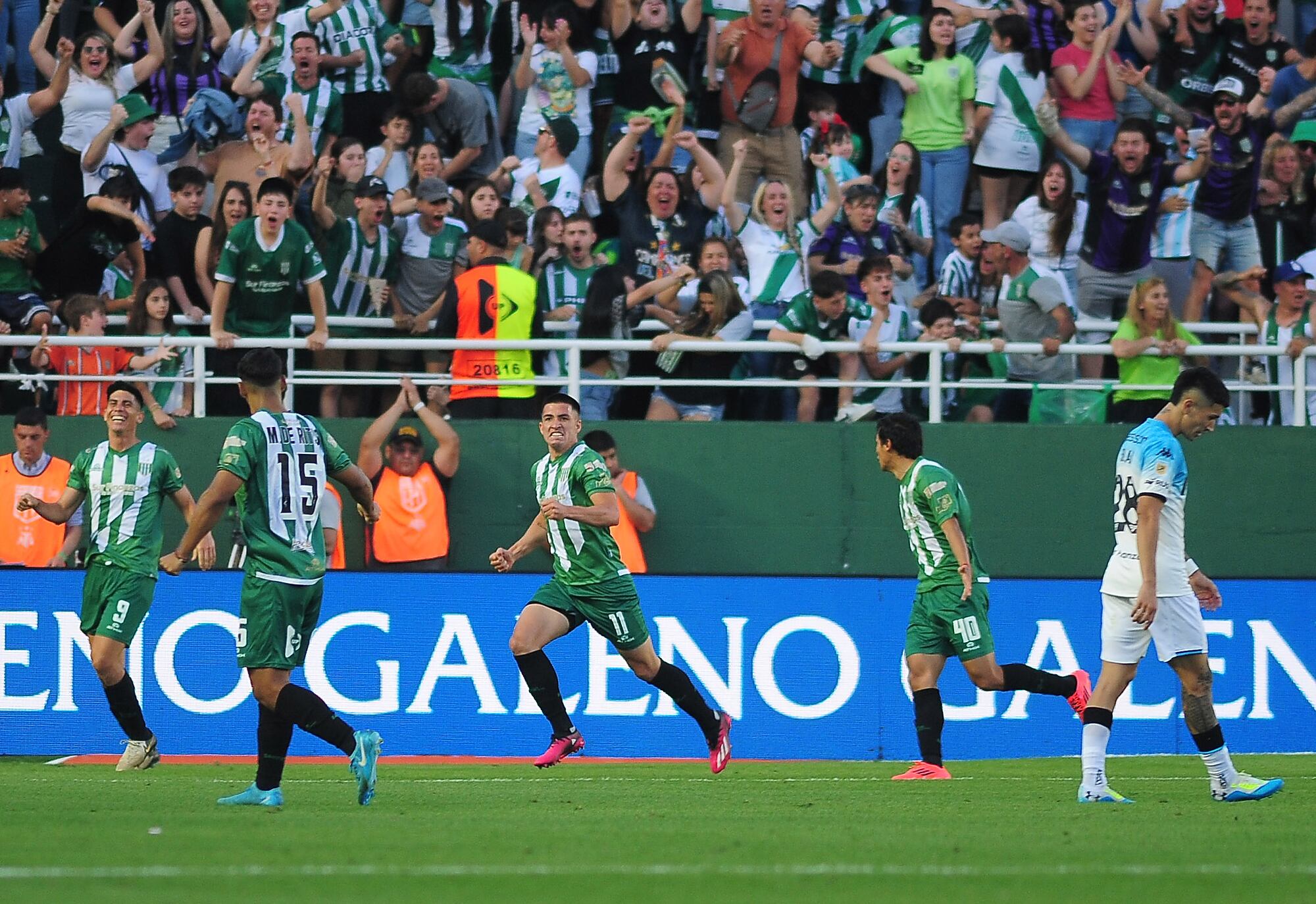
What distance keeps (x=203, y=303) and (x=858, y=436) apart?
18.2ft

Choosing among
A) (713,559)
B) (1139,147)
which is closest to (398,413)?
(713,559)

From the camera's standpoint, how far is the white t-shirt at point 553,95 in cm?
1633

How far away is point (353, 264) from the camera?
584 inches

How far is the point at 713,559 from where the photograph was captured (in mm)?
14992

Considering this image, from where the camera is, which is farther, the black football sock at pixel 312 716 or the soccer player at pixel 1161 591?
the soccer player at pixel 1161 591

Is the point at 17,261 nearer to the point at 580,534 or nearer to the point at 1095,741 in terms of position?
the point at 580,534

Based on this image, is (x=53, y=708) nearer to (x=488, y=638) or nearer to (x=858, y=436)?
(x=488, y=638)

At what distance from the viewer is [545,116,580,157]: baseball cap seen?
1579 cm

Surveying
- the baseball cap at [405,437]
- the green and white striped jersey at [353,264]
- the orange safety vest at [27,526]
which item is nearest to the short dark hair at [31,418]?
the orange safety vest at [27,526]

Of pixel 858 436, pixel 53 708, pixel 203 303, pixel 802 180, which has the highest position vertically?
pixel 802 180

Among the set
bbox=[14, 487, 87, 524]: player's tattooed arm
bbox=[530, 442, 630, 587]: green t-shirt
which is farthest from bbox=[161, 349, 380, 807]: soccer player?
bbox=[14, 487, 87, 524]: player's tattooed arm

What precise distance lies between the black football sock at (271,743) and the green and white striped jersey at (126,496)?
335cm

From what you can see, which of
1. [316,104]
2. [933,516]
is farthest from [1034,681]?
[316,104]

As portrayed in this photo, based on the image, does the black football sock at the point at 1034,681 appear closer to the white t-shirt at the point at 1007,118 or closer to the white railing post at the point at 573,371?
the white railing post at the point at 573,371
